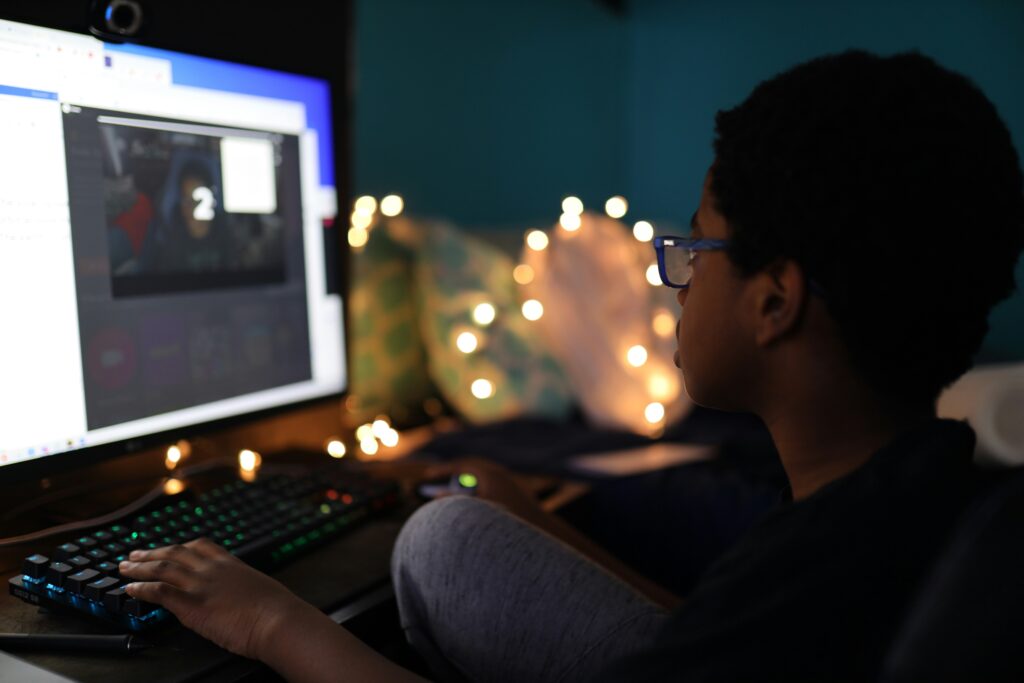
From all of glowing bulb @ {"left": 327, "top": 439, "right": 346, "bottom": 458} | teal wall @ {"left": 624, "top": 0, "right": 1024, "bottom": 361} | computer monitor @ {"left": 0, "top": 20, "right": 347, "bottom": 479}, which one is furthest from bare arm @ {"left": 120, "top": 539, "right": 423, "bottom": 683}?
teal wall @ {"left": 624, "top": 0, "right": 1024, "bottom": 361}

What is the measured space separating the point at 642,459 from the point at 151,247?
82cm

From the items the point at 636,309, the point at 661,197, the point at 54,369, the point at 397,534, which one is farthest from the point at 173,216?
the point at 661,197

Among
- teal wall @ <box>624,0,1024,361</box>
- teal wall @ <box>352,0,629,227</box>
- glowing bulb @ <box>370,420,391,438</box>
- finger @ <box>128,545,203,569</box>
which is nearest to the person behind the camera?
finger @ <box>128,545,203,569</box>

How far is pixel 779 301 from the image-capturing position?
580 millimetres

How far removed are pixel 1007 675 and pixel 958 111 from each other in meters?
0.31

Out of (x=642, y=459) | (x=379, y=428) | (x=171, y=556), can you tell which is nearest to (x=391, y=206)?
(x=379, y=428)

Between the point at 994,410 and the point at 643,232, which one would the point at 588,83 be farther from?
the point at 994,410

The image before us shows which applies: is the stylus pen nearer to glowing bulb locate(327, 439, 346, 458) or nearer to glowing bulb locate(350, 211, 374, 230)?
glowing bulb locate(327, 439, 346, 458)

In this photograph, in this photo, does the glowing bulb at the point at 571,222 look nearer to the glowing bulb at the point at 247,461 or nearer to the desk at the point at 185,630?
the glowing bulb at the point at 247,461

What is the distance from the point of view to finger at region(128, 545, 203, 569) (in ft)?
2.31

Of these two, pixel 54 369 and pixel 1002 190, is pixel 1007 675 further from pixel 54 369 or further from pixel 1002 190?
pixel 54 369

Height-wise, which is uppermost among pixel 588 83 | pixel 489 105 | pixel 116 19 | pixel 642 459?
pixel 588 83

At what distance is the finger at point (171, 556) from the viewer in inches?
27.8

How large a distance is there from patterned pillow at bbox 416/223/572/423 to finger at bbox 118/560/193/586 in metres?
1.00
